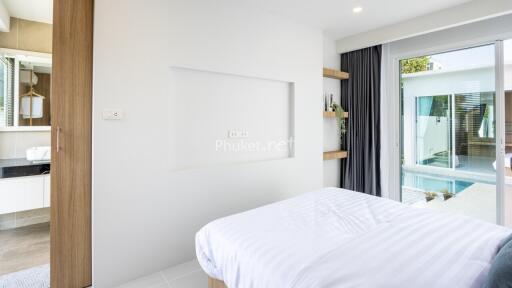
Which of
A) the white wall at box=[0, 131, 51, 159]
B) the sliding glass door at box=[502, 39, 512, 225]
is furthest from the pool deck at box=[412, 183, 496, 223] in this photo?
the white wall at box=[0, 131, 51, 159]

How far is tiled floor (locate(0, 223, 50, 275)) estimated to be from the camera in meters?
2.29

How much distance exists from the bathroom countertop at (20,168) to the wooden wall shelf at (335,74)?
3723 millimetres

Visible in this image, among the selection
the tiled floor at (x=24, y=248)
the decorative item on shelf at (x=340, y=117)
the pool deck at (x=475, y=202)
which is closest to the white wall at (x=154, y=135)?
the tiled floor at (x=24, y=248)

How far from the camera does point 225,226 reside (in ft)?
5.31

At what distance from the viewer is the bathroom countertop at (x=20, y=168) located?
2.54 metres

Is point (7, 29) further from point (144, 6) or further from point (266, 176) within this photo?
point (266, 176)

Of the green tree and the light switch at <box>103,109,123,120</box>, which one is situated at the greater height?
the green tree

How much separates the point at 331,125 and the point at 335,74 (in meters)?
0.79

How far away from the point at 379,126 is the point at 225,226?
2945mm

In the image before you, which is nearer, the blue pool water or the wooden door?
the wooden door

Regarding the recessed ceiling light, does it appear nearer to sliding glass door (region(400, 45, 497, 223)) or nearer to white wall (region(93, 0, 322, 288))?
white wall (region(93, 0, 322, 288))

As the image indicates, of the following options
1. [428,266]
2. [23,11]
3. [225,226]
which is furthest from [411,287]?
[23,11]

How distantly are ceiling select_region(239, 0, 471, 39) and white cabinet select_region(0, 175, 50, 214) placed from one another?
10.00 ft

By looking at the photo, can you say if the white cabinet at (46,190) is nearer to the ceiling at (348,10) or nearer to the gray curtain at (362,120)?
the ceiling at (348,10)
